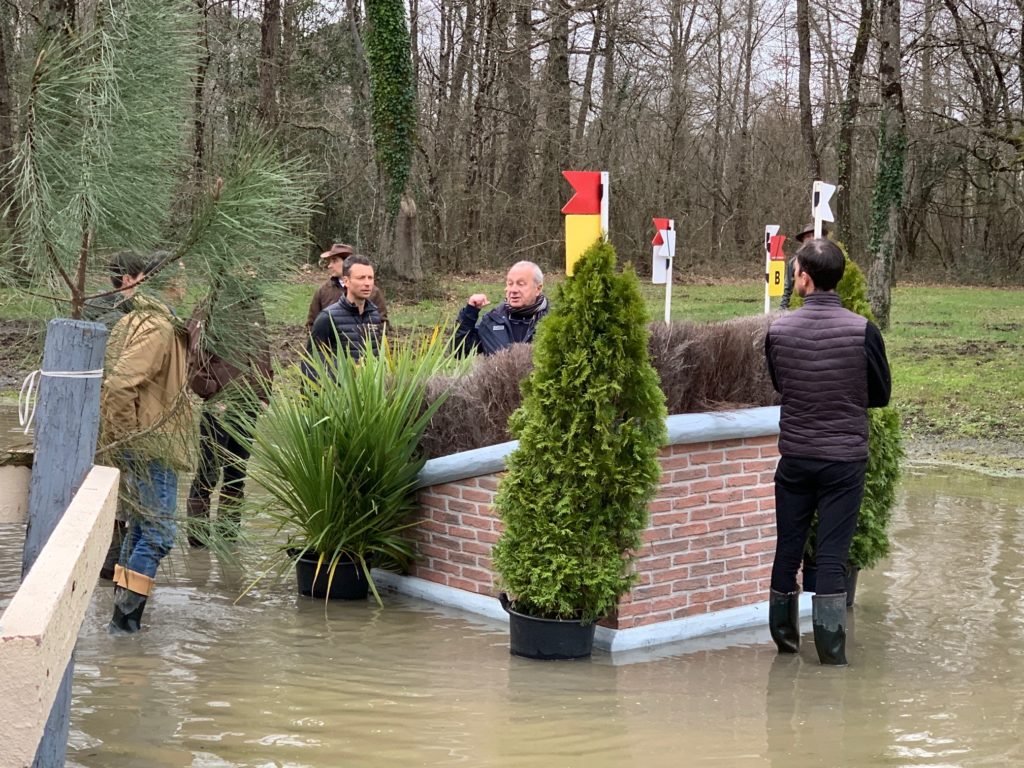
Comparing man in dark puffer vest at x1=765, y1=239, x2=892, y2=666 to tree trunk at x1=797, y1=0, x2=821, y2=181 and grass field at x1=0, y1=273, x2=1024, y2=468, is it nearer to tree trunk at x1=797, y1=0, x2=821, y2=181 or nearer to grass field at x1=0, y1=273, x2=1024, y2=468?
grass field at x1=0, y1=273, x2=1024, y2=468

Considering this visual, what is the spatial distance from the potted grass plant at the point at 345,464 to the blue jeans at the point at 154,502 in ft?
3.45

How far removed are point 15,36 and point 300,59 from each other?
29.6 meters

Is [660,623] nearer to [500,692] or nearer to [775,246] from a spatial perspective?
[500,692]

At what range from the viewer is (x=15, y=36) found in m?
4.28

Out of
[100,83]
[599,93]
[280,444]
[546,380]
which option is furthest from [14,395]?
[599,93]

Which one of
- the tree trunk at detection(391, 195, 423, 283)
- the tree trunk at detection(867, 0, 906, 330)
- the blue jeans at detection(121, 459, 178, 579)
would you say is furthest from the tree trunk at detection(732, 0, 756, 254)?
the blue jeans at detection(121, 459, 178, 579)

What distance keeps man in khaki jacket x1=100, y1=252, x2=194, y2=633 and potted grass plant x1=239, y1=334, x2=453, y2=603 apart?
1.29 meters

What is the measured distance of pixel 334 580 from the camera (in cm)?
696

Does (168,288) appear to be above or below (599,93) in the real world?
below

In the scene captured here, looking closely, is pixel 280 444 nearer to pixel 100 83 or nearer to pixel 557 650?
pixel 557 650

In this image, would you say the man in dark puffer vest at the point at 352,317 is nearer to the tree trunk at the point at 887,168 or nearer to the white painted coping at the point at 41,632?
the white painted coping at the point at 41,632

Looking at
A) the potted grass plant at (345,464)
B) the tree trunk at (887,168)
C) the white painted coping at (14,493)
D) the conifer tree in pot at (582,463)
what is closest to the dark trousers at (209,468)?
the potted grass plant at (345,464)

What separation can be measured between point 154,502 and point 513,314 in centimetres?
346

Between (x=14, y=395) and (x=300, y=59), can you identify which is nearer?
(x=14, y=395)
